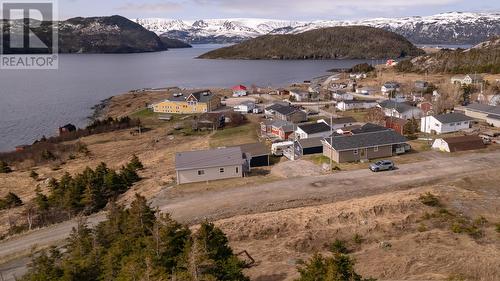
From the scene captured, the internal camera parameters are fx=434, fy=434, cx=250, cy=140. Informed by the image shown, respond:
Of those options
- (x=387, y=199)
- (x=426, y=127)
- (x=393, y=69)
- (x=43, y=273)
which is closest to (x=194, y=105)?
(x=426, y=127)

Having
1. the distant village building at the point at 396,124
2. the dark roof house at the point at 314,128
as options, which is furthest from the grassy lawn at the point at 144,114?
the distant village building at the point at 396,124

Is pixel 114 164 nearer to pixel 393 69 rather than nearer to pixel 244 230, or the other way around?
pixel 244 230

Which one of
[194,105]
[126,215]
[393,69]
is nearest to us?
[126,215]

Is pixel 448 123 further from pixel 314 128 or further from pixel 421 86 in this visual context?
pixel 421 86

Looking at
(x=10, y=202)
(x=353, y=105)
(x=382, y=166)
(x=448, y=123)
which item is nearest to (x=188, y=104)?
(x=353, y=105)

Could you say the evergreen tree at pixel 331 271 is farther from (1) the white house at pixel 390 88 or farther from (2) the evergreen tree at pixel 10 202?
(1) the white house at pixel 390 88

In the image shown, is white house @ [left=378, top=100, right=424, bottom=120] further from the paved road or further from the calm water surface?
the calm water surface

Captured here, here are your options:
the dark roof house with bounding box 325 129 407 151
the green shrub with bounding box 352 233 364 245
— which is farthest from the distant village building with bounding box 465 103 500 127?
the green shrub with bounding box 352 233 364 245
